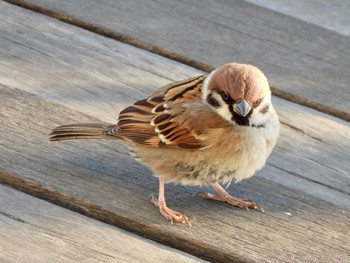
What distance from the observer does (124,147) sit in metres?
3.11

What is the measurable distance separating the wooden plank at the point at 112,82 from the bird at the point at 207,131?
0.15m

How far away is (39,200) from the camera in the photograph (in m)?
2.67

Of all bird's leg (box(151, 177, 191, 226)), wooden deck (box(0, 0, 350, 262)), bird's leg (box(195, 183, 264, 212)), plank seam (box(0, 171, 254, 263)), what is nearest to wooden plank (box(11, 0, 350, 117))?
wooden deck (box(0, 0, 350, 262))

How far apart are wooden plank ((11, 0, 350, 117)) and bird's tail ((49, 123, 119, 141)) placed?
723 millimetres

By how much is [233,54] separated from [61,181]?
1136 mm

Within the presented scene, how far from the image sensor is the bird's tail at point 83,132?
2.91m

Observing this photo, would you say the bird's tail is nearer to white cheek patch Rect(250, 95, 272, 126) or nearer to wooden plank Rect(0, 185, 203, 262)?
wooden plank Rect(0, 185, 203, 262)

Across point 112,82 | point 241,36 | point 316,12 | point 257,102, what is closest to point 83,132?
point 112,82

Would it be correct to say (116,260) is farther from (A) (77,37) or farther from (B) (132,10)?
(B) (132,10)

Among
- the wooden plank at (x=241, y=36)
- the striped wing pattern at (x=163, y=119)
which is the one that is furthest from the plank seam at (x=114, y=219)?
the wooden plank at (x=241, y=36)

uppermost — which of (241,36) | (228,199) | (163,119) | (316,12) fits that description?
(316,12)

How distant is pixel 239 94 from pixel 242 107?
4cm

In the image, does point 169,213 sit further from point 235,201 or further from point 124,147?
point 124,147

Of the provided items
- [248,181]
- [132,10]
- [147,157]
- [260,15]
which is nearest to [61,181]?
[147,157]
